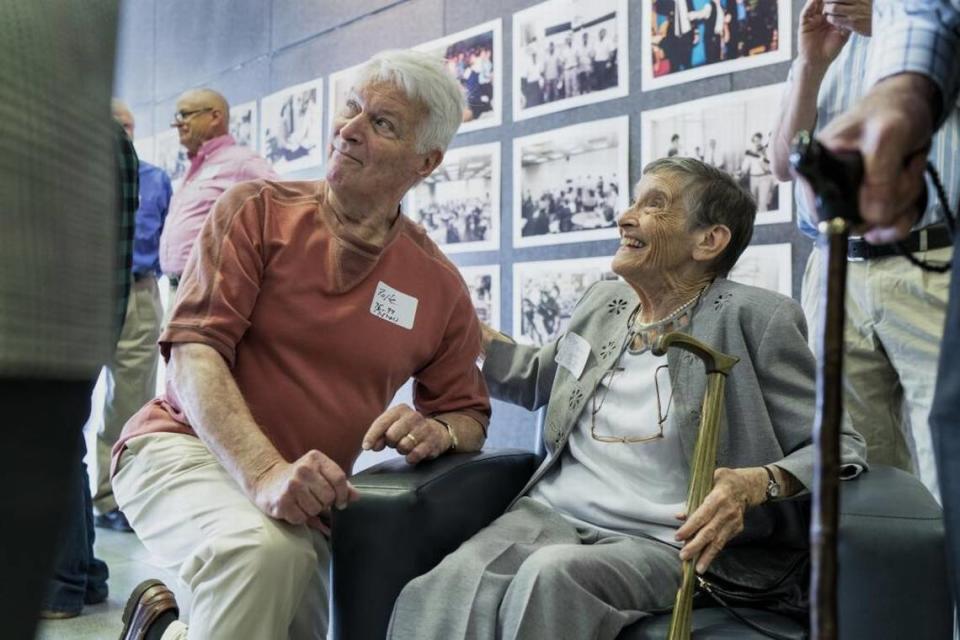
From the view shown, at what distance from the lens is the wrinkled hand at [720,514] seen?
164 centimetres

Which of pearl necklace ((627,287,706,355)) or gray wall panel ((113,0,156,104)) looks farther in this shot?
gray wall panel ((113,0,156,104))

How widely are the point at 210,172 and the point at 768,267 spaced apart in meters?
2.42

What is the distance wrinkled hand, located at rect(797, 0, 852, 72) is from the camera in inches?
85.8

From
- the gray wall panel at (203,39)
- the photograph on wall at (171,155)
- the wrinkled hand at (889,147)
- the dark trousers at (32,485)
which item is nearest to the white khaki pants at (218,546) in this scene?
the dark trousers at (32,485)

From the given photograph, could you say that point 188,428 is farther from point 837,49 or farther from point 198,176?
point 198,176

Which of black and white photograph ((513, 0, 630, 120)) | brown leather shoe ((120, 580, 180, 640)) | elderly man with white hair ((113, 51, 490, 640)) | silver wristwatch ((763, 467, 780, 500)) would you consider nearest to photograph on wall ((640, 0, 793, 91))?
black and white photograph ((513, 0, 630, 120))

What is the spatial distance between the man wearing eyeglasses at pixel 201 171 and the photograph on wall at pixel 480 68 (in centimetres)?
93

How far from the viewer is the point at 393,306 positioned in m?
2.09

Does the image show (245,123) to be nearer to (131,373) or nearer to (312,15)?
(312,15)

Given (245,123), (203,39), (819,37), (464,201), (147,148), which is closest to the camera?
(819,37)

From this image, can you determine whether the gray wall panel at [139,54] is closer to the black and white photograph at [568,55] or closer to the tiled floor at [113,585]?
the tiled floor at [113,585]

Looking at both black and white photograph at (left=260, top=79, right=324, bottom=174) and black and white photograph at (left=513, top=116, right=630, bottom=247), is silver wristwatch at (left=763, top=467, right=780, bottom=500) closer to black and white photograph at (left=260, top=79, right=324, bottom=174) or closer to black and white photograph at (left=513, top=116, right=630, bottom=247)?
black and white photograph at (left=513, top=116, right=630, bottom=247)

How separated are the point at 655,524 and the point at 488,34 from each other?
2.27 metres

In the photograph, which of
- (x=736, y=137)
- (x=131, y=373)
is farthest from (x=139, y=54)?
(x=736, y=137)
